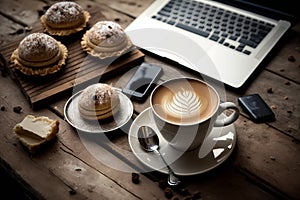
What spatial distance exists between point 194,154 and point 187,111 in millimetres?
91

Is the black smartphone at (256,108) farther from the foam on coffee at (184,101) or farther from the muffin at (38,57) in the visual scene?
the muffin at (38,57)

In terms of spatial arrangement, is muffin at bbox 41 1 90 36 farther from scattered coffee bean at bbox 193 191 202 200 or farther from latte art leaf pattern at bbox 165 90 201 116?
scattered coffee bean at bbox 193 191 202 200

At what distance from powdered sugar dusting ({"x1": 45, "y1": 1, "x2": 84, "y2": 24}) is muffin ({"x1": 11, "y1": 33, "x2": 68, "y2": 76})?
114 mm

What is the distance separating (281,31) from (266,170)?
48cm

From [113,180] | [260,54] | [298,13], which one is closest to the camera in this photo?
[113,180]

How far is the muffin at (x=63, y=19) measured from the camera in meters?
1.18

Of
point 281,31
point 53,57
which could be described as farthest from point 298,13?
point 53,57

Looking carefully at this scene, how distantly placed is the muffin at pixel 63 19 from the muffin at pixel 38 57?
11 centimetres

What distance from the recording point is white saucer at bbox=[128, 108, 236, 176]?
828 millimetres

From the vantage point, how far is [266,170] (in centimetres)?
85

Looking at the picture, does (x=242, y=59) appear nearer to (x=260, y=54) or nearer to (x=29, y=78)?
(x=260, y=54)

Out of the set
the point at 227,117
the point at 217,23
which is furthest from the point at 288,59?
the point at 227,117

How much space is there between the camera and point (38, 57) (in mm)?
1060

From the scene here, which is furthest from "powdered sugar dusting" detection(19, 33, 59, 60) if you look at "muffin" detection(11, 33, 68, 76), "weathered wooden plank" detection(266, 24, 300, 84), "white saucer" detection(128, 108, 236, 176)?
"weathered wooden plank" detection(266, 24, 300, 84)
